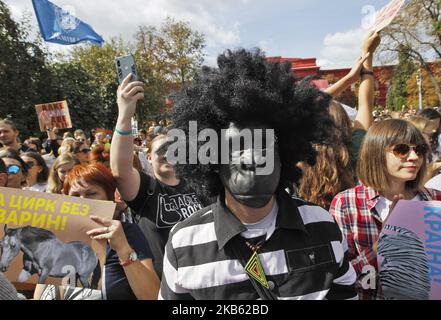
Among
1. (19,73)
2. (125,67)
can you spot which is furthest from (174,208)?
(19,73)

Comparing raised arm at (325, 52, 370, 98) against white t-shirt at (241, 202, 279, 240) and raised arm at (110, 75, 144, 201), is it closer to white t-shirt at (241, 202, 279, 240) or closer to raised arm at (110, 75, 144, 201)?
raised arm at (110, 75, 144, 201)

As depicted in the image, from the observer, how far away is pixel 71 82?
17.7 meters

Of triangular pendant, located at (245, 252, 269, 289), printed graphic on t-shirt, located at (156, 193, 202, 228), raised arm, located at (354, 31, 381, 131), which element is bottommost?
triangular pendant, located at (245, 252, 269, 289)

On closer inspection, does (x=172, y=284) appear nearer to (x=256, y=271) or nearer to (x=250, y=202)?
(x=256, y=271)

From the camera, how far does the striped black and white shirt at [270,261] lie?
1.38m

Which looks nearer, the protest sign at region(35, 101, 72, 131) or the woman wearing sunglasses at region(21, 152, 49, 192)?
the woman wearing sunglasses at region(21, 152, 49, 192)

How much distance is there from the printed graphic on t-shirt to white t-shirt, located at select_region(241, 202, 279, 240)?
899 millimetres

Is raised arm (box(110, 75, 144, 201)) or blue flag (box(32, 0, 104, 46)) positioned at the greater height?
blue flag (box(32, 0, 104, 46))

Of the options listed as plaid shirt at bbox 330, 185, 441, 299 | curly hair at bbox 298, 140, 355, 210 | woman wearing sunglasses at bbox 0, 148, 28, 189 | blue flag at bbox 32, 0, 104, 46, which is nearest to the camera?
plaid shirt at bbox 330, 185, 441, 299

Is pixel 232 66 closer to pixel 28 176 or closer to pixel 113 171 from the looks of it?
pixel 113 171

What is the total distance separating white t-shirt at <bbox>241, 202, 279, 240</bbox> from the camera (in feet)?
4.86

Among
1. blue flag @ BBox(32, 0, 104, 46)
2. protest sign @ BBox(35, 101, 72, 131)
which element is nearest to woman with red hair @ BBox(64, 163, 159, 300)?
blue flag @ BBox(32, 0, 104, 46)

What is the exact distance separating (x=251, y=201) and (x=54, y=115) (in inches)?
362

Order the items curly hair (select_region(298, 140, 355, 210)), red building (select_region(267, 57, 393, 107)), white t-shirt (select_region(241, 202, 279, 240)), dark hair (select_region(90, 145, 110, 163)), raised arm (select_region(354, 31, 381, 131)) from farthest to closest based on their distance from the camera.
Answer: dark hair (select_region(90, 145, 110, 163)) → raised arm (select_region(354, 31, 381, 131)) → curly hair (select_region(298, 140, 355, 210)) → red building (select_region(267, 57, 393, 107)) → white t-shirt (select_region(241, 202, 279, 240))
